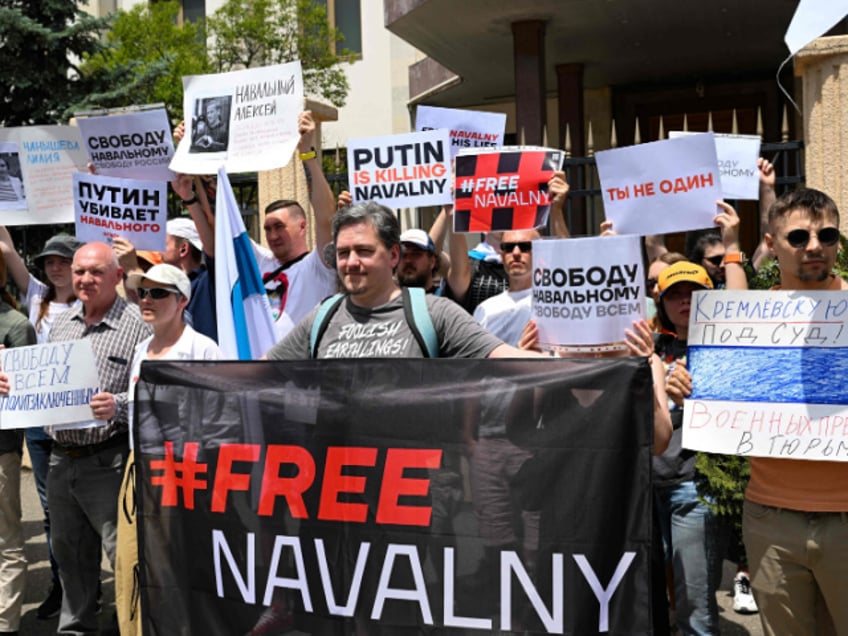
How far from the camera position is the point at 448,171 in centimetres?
614

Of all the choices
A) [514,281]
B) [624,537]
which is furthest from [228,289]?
[624,537]

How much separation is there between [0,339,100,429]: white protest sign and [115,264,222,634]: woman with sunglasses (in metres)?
0.21

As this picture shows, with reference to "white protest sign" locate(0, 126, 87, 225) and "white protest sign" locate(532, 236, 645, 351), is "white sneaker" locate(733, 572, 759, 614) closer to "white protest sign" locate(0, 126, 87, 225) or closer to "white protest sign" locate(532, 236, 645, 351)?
"white protest sign" locate(532, 236, 645, 351)

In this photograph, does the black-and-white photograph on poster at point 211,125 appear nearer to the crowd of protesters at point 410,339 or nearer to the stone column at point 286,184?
the crowd of protesters at point 410,339

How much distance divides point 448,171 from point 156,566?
307 centimetres

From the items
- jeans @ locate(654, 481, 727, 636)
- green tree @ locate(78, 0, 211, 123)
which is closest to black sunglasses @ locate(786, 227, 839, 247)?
jeans @ locate(654, 481, 727, 636)

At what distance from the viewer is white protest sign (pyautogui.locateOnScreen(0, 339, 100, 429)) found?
4984mm

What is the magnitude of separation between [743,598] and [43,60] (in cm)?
1227

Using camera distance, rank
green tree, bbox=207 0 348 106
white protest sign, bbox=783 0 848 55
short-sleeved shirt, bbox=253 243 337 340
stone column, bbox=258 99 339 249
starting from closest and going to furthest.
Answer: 1. white protest sign, bbox=783 0 848 55
2. short-sleeved shirt, bbox=253 243 337 340
3. stone column, bbox=258 99 339 249
4. green tree, bbox=207 0 348 106

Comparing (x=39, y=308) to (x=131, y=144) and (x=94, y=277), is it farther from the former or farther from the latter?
(x=94, y=277)

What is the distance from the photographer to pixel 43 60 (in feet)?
47.6

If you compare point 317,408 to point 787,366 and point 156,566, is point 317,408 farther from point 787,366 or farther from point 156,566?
point 787,366

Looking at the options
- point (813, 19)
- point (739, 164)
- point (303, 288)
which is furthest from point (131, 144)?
point (813, 19)

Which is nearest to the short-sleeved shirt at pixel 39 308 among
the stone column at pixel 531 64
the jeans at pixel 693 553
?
the jeans at pixel 693 553
